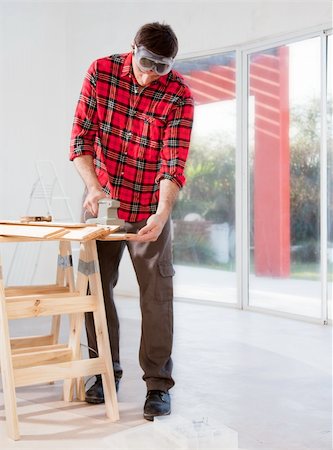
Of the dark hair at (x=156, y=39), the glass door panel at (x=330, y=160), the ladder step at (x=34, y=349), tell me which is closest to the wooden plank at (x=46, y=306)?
the ladder step at (x=34, y=349)

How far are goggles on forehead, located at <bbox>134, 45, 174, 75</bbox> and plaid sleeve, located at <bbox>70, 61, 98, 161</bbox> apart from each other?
219mm

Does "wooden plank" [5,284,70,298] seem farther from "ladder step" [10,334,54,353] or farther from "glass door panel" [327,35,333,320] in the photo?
"glass door panel" [327,35,333,320]

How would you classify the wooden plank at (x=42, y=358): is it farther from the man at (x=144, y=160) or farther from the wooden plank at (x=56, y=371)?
the man at (x=144, y=160)

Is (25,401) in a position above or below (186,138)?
below

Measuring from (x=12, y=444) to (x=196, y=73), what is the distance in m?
4.43

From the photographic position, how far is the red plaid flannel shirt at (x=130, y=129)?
251 centimetres

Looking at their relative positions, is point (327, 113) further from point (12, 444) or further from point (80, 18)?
point (12, 444)

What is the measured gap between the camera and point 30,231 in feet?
7.61

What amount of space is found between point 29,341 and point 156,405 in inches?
29.1

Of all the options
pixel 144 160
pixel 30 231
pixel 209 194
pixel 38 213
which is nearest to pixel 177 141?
pixel 144 160

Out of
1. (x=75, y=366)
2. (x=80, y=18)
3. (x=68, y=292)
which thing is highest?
(x=80, y=18)

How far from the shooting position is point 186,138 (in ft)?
8.37

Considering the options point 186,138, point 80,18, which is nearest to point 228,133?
point 80,18

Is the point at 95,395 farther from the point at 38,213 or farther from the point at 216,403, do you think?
the point at 38,213
